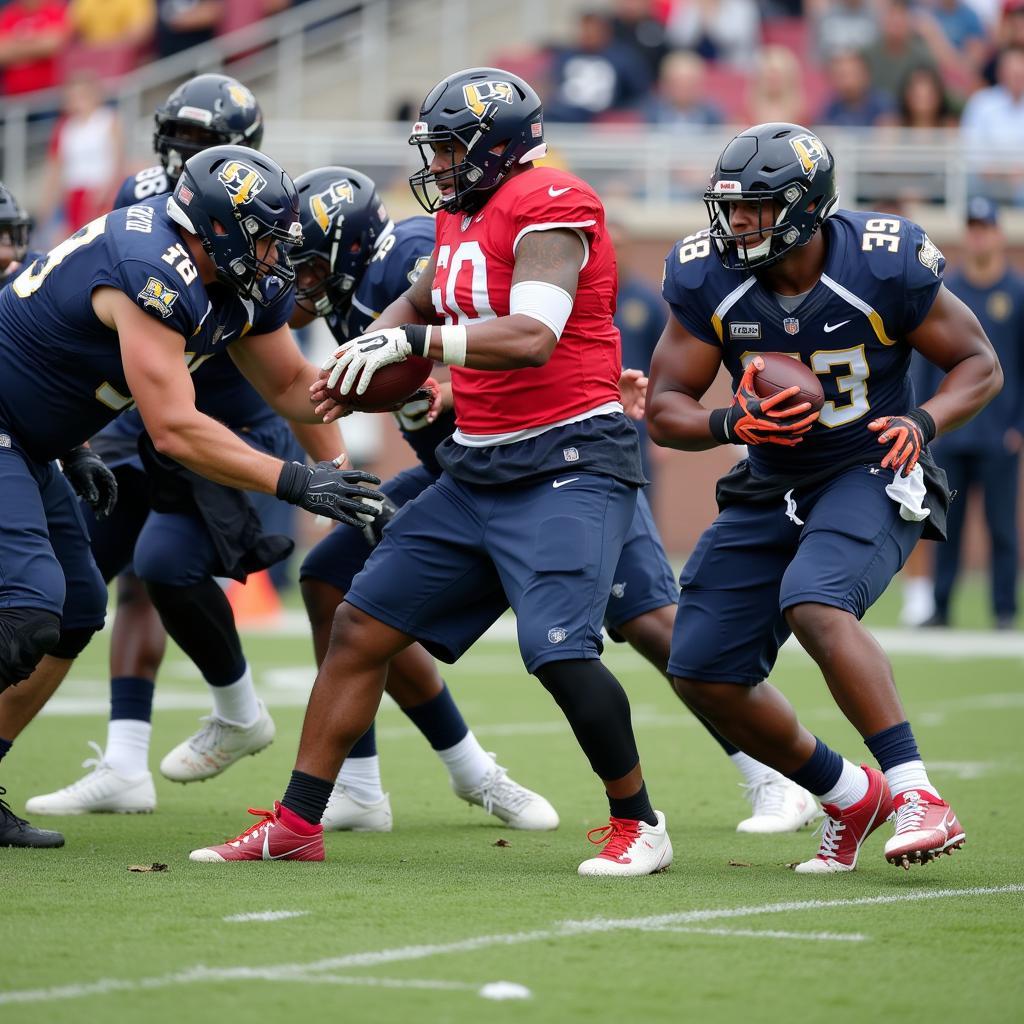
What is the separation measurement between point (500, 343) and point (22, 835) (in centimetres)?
197

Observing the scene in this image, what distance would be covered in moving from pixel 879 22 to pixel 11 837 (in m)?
13.1

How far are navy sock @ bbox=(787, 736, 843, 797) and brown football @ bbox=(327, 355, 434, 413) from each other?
1.44 m

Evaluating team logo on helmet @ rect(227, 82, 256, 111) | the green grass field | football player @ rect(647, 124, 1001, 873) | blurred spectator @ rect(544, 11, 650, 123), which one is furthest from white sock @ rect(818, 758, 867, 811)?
blurred spectator @ rect(544, 11, 650, 123)

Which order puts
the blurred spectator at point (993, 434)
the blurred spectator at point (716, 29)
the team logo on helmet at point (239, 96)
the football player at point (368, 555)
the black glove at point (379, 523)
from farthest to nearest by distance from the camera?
the blurred spectator at point (716, 29) < the blurred spectator at point (993, 434) < the team logo on helmet at point (239, 96) < the football player at point (368, 555) < the black glove at point (379, 523)

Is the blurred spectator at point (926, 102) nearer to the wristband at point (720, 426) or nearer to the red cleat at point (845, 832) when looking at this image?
the wristband at point (720, 426)

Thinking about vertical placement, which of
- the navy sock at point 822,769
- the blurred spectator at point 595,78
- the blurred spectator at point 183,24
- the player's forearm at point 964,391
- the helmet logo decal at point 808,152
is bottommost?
the navy sock at point 822,769

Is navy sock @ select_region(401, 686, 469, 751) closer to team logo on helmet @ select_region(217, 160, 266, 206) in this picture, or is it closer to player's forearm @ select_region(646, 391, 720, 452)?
player's forearm @ select_region(646, 391, 720, 452)

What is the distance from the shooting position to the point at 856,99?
52.3 ft

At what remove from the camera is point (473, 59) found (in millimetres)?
18641

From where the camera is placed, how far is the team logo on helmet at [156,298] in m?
4.73

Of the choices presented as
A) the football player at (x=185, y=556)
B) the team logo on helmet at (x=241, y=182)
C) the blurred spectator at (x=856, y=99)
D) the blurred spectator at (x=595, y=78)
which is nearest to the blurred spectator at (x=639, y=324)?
the blurred spectator at (x=856, y=99)

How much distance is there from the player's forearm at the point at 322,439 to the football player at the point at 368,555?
20cm

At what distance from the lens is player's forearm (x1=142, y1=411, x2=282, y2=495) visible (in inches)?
188

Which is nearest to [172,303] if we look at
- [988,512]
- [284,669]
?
[284,669]
